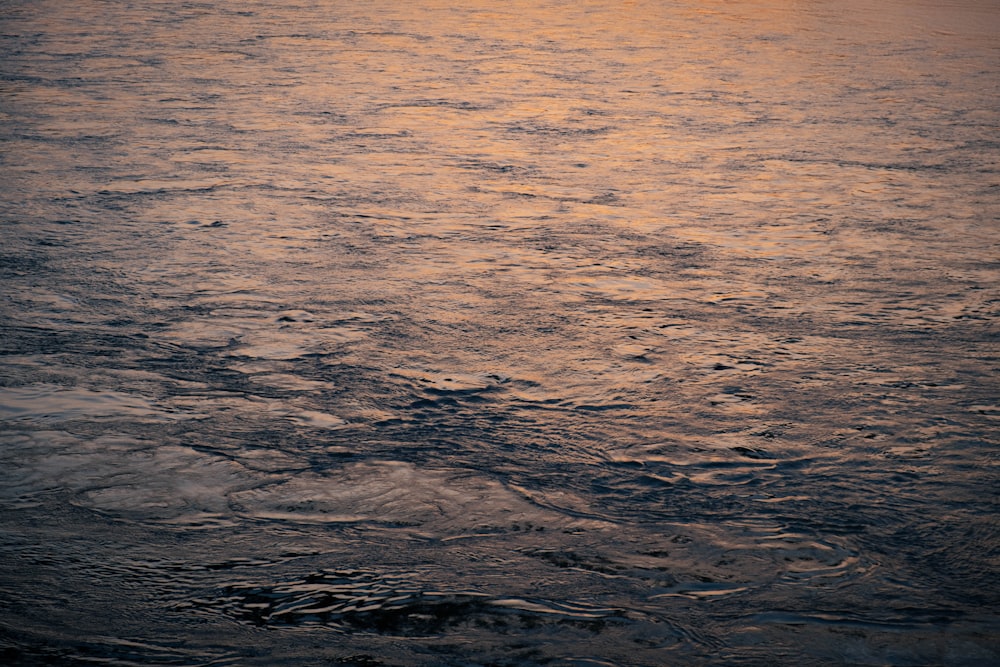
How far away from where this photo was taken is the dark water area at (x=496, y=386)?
1474mm

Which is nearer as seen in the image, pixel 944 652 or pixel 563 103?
pixel 944 652

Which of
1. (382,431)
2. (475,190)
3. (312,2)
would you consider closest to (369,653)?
(382,431)

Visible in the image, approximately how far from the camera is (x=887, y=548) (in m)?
1.62

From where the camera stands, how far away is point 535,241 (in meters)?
3.03

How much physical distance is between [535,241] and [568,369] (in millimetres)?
879

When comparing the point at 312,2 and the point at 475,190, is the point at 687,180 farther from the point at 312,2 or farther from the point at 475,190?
the point at 312,2

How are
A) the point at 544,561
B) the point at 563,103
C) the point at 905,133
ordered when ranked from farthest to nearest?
the point at 563,103 < the point at 905,133 < the point at 544,561

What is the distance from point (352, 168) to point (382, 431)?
6.47 ft

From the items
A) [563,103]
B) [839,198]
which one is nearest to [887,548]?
[839,198]

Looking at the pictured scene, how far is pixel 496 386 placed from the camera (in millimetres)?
2131

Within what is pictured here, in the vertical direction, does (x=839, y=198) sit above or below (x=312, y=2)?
below

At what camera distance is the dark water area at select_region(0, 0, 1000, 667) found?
1.47 m

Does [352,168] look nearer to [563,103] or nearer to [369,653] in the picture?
[563,103]

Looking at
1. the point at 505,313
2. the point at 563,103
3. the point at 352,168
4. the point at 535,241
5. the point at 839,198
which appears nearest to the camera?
the point at 505,313
